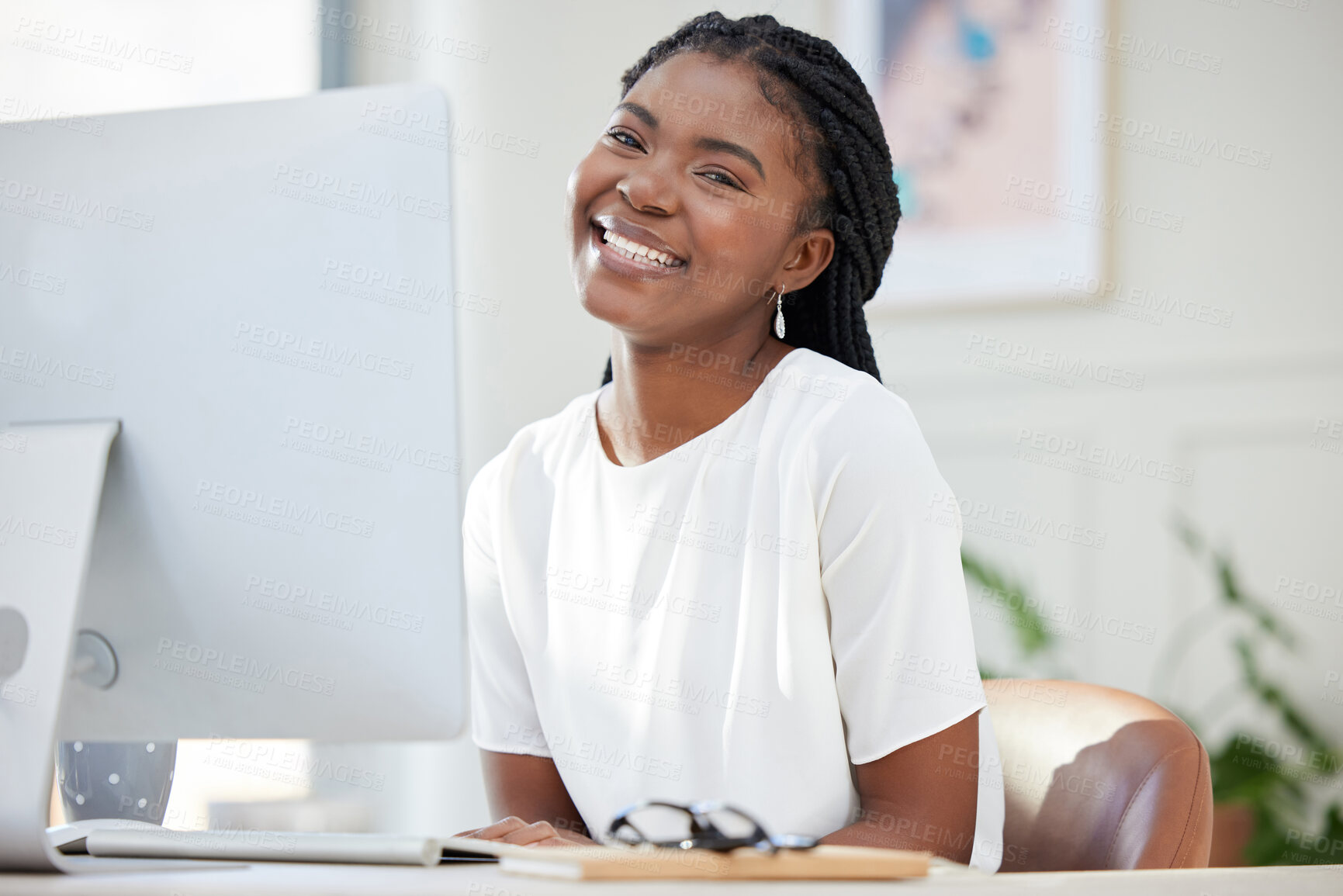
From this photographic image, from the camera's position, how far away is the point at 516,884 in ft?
1.99

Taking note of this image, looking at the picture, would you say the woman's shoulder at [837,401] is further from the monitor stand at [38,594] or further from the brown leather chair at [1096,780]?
the monitor stand at [38,594]

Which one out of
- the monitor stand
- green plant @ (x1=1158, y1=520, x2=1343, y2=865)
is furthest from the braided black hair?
green plant @ (x1=1158, y1=520, x2=1343, y2=865)

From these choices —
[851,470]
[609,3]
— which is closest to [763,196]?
[851,470]

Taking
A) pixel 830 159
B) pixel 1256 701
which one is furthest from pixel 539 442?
pixel 1256 701

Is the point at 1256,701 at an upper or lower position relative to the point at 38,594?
lower

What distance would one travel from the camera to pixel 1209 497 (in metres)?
2.68

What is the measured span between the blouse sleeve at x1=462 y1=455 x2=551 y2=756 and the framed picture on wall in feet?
5.63

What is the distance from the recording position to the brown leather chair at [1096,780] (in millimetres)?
1094

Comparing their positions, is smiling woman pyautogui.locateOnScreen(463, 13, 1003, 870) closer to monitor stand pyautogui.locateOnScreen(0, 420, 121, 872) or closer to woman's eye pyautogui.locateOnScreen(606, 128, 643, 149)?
woman's eye pyautogui.locateOnScreen(606, 128, 643, 149)

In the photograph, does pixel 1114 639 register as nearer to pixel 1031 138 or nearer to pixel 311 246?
pixel 1031 138

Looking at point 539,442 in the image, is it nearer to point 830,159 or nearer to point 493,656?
point 493,656

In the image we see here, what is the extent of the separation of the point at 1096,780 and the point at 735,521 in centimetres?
43

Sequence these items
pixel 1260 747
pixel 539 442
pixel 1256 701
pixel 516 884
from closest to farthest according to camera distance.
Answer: pixel 516 884 < pixel 539 442 < pixel 1260 747 < pixel 1256 701

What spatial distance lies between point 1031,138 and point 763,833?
2560 millimetres
